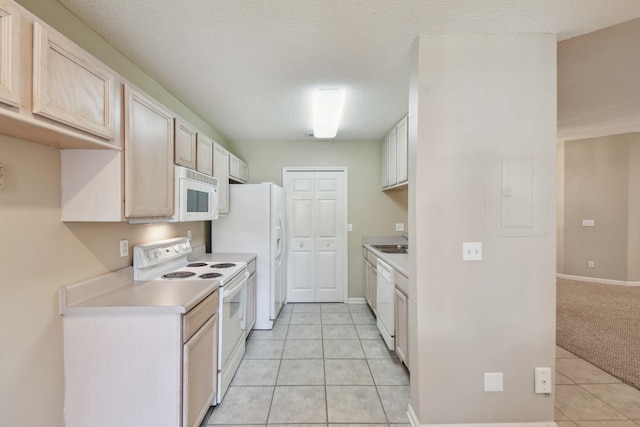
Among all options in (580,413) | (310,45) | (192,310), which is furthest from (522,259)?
(192,310)

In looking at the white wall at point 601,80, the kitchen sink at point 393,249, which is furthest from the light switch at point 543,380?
the white wall at point 601,80

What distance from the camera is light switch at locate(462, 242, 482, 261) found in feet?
5.66

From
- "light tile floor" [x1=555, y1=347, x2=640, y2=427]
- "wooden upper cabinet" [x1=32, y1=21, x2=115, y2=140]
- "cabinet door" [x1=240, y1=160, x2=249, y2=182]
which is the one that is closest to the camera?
"wooden upper cabinet" [x1=32, y1=21, x2=115, y2=140]

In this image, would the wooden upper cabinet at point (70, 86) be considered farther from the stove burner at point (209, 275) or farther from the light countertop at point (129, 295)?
the stove burner at point (209, 275)

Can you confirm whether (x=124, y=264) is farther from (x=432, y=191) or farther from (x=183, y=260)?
(x=432, y=191)

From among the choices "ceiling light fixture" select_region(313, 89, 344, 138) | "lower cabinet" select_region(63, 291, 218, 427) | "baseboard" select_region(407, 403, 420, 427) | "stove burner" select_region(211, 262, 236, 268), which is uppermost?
"ceiling light fixture" select_region(313, 89, 344, 138)

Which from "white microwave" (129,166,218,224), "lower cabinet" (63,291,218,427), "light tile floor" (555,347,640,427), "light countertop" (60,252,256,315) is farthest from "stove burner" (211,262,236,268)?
"light tile floor" (555,347,640,427)

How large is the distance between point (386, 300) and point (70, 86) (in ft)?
9.07

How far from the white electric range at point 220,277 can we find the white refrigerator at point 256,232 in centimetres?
54

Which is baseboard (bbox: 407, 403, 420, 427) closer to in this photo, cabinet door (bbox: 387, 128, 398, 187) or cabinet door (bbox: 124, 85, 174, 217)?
cabinet door (bbox: 124, 85, 174, 217)

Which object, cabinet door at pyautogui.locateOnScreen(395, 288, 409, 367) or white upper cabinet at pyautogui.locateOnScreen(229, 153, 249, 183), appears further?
white upper cabinet at pyautogui.locateOnScreen(229, 153, 249, 183)

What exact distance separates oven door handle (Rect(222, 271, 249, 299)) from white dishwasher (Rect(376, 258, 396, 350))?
140 cm

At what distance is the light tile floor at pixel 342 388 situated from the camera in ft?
6.20

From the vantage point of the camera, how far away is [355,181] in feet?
13.8
